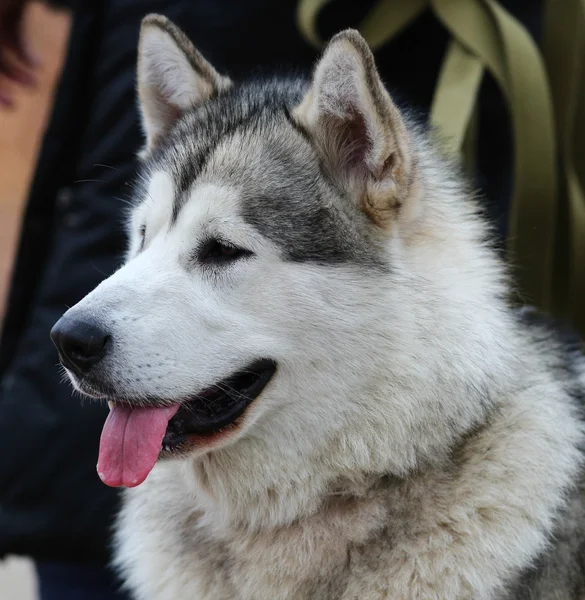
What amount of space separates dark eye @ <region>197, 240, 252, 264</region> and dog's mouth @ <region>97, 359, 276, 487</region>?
1.05ft

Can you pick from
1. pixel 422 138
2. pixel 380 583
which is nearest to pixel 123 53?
pixel 422 138

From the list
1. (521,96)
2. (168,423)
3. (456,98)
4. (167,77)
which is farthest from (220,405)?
(521,96)

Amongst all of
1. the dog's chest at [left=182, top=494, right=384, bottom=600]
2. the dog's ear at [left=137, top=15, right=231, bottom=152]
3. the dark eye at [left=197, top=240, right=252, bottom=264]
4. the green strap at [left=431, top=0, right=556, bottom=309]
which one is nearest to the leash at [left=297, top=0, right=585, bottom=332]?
the green strap at [left=431, top=0, right=556, bottom=309]

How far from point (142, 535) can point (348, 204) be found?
133 cm

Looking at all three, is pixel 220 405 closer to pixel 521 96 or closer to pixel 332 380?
pixel 332 380

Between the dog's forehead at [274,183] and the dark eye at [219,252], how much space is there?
0.09 metres

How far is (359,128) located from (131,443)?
115 cm

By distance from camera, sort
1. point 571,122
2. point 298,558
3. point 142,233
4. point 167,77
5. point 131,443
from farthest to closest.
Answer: point 571,122, point 167,77, point 142,233, point 298,558, point 131,443

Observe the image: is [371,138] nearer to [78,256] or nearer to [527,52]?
[527,52]

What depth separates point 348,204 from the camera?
248 cm

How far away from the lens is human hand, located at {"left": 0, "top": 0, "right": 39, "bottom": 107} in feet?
12.5

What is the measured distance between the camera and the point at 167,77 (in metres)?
2.94

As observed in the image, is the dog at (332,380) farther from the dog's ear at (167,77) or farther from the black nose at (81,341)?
the dog's ear at (167,77)

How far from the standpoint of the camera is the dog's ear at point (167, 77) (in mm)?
2820
